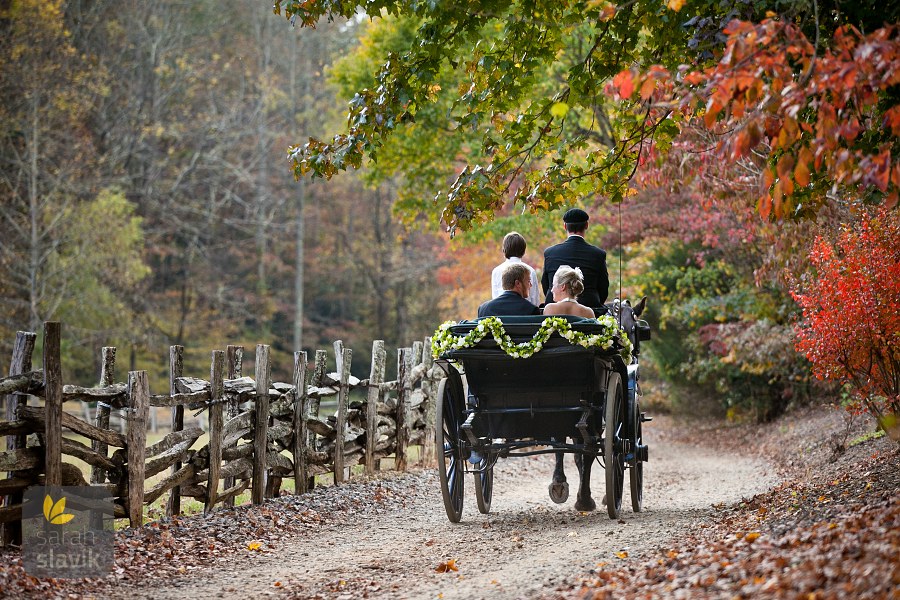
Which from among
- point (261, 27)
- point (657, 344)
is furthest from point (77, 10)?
point (657, 344)

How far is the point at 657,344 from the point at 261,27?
966 inches

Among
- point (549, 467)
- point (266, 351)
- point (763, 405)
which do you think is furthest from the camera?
point (763, 405)

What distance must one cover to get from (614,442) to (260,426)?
371 centimetres

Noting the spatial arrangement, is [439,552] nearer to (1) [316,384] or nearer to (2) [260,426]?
(2) [260,426]

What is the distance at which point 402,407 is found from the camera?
12.9 metres

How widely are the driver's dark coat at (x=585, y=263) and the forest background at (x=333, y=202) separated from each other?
46 cm

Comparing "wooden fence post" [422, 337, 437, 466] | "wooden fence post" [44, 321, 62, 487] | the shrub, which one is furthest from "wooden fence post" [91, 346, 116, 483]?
the shrub

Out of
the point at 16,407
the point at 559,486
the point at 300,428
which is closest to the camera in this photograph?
the point at 16,407

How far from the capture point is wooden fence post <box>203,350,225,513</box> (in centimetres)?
873

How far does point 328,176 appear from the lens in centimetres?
859

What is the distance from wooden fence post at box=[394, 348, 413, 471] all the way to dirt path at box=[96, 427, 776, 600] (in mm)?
2072

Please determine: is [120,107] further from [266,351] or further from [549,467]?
[266,351]

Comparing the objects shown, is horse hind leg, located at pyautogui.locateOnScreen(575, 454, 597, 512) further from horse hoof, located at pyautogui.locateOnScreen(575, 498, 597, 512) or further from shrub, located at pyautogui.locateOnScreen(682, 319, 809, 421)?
shrub, located at pyautogui.locateOnScreen(682, 319, 809, 421)

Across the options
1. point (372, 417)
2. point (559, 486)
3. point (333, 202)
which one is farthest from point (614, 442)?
point (333, 202)
